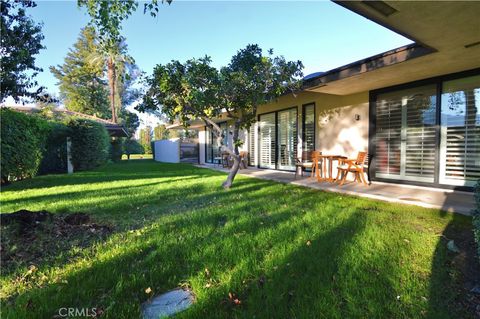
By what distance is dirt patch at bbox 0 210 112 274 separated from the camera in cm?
252

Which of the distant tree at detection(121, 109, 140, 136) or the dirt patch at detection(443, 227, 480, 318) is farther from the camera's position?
the distant tree at detection(121, 109, 140, 136)

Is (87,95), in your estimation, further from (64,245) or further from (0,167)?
(64,245)

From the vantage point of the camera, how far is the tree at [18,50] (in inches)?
259


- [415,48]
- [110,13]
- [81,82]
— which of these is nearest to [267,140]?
[415,48]

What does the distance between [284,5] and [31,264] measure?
572cm

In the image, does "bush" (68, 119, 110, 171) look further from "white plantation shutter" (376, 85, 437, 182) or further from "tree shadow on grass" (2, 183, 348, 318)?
"white plantation shutter" (376, 85, 437, 182)

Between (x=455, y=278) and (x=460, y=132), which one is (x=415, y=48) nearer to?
(x=460, y=132)

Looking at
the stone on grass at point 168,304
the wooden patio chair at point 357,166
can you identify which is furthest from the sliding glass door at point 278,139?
the stone on grass at point 168,304

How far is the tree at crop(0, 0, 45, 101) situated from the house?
24.3 ft

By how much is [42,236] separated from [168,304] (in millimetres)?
2083

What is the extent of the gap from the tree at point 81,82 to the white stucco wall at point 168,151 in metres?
11.7

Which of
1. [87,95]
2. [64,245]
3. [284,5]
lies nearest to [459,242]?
[64,245]

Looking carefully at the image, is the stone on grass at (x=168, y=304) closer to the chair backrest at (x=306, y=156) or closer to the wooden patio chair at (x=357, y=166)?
the wooden patio chair at (x=357, y=166)

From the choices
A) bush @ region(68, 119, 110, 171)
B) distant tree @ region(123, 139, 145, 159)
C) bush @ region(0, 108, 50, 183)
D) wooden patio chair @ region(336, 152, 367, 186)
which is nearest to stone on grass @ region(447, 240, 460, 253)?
wooden patio chair @ region(336, 152, 367, 186)
